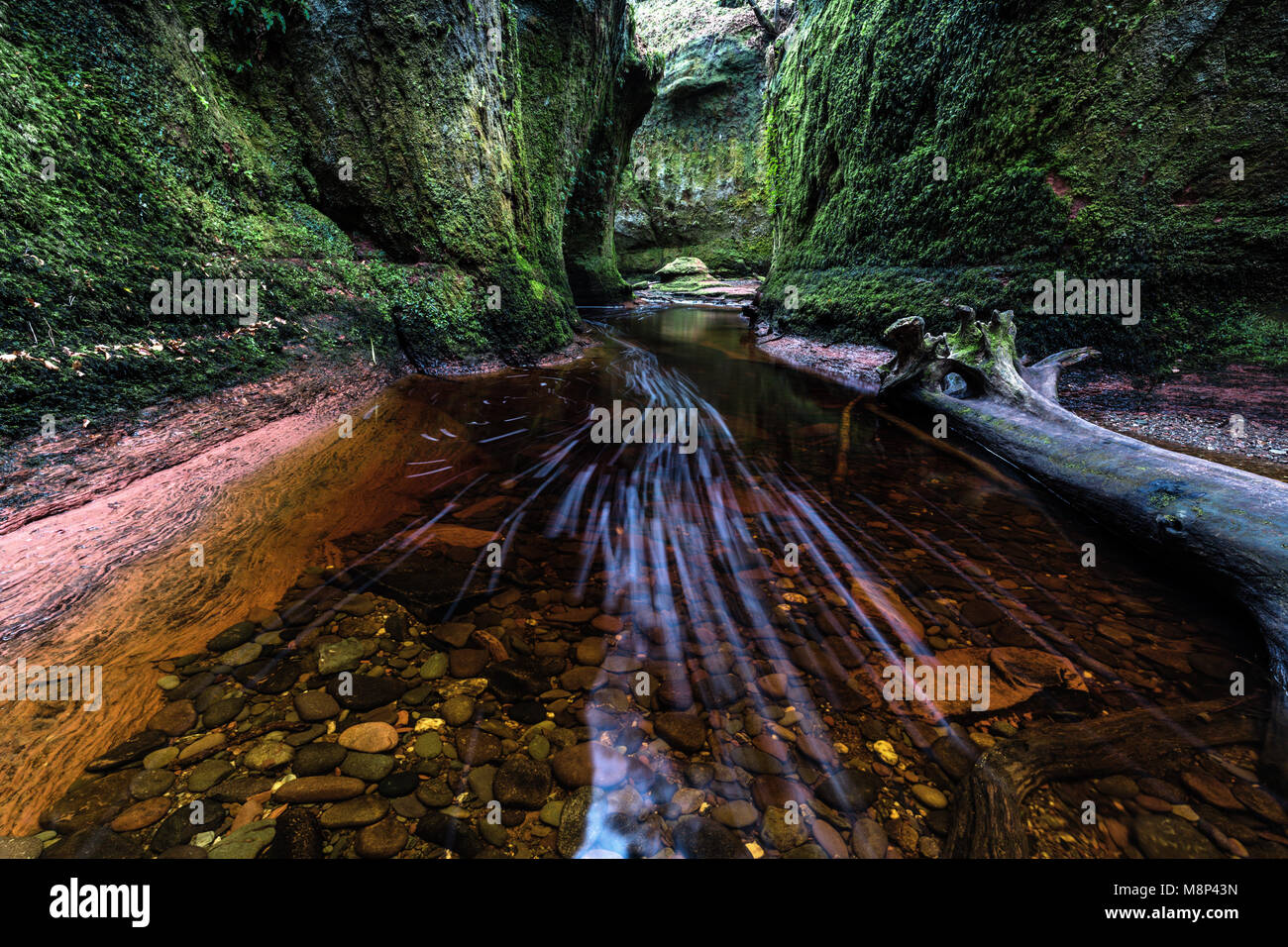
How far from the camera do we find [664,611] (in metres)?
2.44

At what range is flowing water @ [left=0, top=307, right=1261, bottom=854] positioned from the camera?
1.64m

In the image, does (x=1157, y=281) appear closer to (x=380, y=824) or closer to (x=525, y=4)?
(x=380, y=824)

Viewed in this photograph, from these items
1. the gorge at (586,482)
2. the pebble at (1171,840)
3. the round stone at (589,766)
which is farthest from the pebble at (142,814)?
the pebble at (1171,840)

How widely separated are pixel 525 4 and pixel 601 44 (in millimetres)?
2658

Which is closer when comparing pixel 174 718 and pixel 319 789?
pixel 319 789

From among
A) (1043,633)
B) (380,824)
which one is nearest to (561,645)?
(380,824)

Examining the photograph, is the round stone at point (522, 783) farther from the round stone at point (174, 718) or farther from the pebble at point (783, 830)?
the round stone at point (174, 718)

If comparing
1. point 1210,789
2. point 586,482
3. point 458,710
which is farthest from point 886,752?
point 586,482

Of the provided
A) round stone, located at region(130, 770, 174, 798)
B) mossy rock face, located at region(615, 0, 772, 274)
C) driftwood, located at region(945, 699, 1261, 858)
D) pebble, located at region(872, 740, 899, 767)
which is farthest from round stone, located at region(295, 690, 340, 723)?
mossy rock face, located at region(615, 0, 772, 274)

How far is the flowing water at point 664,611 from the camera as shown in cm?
164

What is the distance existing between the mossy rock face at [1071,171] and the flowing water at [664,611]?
12.9 ft

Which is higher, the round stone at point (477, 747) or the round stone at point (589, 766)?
the round stone at point (477, 747)

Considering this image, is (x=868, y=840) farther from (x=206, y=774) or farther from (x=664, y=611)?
(x=206, y=774)

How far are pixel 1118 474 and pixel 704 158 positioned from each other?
45428 millimetres
